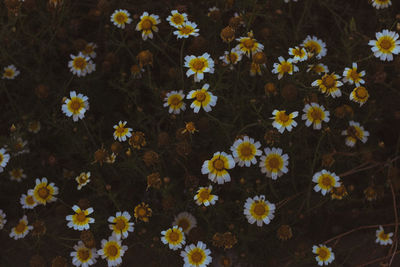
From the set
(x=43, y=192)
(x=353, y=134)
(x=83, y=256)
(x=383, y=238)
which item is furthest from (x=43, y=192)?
(x=383, y=238)

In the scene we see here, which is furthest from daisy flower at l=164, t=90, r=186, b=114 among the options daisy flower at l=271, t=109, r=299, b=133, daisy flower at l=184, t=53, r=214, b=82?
daisy flower at l=271, t=109, r=299, b=133

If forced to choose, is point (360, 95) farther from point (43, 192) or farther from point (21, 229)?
point (21, 229)

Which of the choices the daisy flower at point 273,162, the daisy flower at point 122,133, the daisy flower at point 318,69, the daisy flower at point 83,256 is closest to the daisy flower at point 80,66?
the daisy flower at point 122,133

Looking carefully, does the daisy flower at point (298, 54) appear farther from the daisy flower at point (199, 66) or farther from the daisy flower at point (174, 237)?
the daisy flower at point (174, 237)

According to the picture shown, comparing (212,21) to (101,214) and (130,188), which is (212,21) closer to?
(130,188)

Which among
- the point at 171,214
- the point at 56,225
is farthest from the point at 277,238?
the point at 56,225

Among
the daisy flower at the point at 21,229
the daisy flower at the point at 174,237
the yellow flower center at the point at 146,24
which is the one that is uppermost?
the yellow flower center at the point at 146,24

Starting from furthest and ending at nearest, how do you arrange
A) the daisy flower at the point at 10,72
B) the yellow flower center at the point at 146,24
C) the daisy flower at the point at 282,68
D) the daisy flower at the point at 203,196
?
the daisy flower at the point at 10,72
the yellow flower center at the point at 146,24
the daisy flower at the point at 282,68
the daisy flower at the point at 203,196
